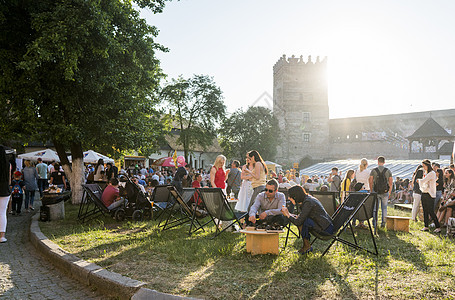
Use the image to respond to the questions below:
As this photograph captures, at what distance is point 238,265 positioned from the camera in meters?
5.09

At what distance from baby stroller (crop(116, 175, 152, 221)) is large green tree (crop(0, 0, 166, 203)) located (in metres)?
3.12

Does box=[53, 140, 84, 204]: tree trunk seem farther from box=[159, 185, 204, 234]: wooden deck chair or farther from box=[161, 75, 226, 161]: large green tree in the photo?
box=[161, 75, 226, 161]: large green tree

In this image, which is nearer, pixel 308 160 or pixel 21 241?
pixel 21 241

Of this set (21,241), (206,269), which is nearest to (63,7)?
(21,241)

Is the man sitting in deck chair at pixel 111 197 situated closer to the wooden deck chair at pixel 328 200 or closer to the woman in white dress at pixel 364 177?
the wooden deck chair at pixel 328 200

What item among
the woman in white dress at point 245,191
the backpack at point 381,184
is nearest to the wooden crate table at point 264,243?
the woman in white dress at point 245,191

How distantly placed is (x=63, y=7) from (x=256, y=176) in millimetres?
7056

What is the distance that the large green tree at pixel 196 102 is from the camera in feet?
143

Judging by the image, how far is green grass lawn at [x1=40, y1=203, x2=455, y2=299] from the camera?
13.3ft

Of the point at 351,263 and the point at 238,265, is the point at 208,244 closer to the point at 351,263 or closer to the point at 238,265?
the point at 238,265

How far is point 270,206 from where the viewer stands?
255 inches

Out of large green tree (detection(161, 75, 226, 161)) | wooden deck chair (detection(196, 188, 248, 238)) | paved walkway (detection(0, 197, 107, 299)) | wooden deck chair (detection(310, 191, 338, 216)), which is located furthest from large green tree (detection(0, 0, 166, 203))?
large green tree (detection(161, 75, 226, 161))

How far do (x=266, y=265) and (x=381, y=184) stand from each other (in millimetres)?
4838

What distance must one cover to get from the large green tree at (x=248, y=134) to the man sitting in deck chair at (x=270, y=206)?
44.5 m
